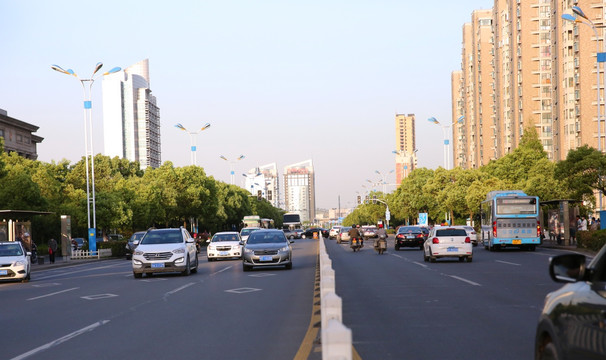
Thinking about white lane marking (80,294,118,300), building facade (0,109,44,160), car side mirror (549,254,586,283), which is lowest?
white lane marking (80,294,118,300)

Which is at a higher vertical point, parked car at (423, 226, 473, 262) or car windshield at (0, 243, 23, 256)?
car windshield at (0, 243, 23, 256)

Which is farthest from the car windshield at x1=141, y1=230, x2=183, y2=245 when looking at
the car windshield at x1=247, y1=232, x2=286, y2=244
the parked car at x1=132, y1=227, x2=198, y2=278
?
the car windshield at x1=247, y1=232, x2=286, y2=244

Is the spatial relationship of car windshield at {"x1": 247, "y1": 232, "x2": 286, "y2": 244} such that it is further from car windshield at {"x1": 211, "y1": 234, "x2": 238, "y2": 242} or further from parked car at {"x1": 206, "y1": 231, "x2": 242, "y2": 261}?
car windshield at {"x1": 211, "y1": 234, "x2": 238, "y2": 242}

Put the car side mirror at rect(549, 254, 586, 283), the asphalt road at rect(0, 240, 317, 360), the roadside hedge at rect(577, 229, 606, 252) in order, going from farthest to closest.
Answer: the roadside hedge at rect(577, 229, 606, 252) < the asphalt road at rect(0, 240, 317, 360) < the car side mirror at rect(549, 254, 586, 283)

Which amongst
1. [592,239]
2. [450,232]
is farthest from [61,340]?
[592,239]

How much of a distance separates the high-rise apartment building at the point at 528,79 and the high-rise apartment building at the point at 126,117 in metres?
77.0

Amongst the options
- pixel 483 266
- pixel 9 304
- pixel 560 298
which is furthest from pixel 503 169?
pixel 560 298

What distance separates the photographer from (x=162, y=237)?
29.0 m

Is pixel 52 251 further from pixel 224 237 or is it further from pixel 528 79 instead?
pixel 528 79

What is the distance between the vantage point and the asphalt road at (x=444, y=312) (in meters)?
10.2

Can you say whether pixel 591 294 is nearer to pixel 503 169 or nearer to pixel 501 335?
pixel 501 335

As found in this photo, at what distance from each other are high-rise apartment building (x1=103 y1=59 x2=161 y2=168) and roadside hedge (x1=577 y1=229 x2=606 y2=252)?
154816 mm

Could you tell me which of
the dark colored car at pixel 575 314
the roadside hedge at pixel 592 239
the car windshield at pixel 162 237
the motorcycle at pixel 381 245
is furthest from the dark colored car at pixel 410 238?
the dark colored car at pixel 575 314

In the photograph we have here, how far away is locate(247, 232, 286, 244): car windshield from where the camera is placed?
30.6m
